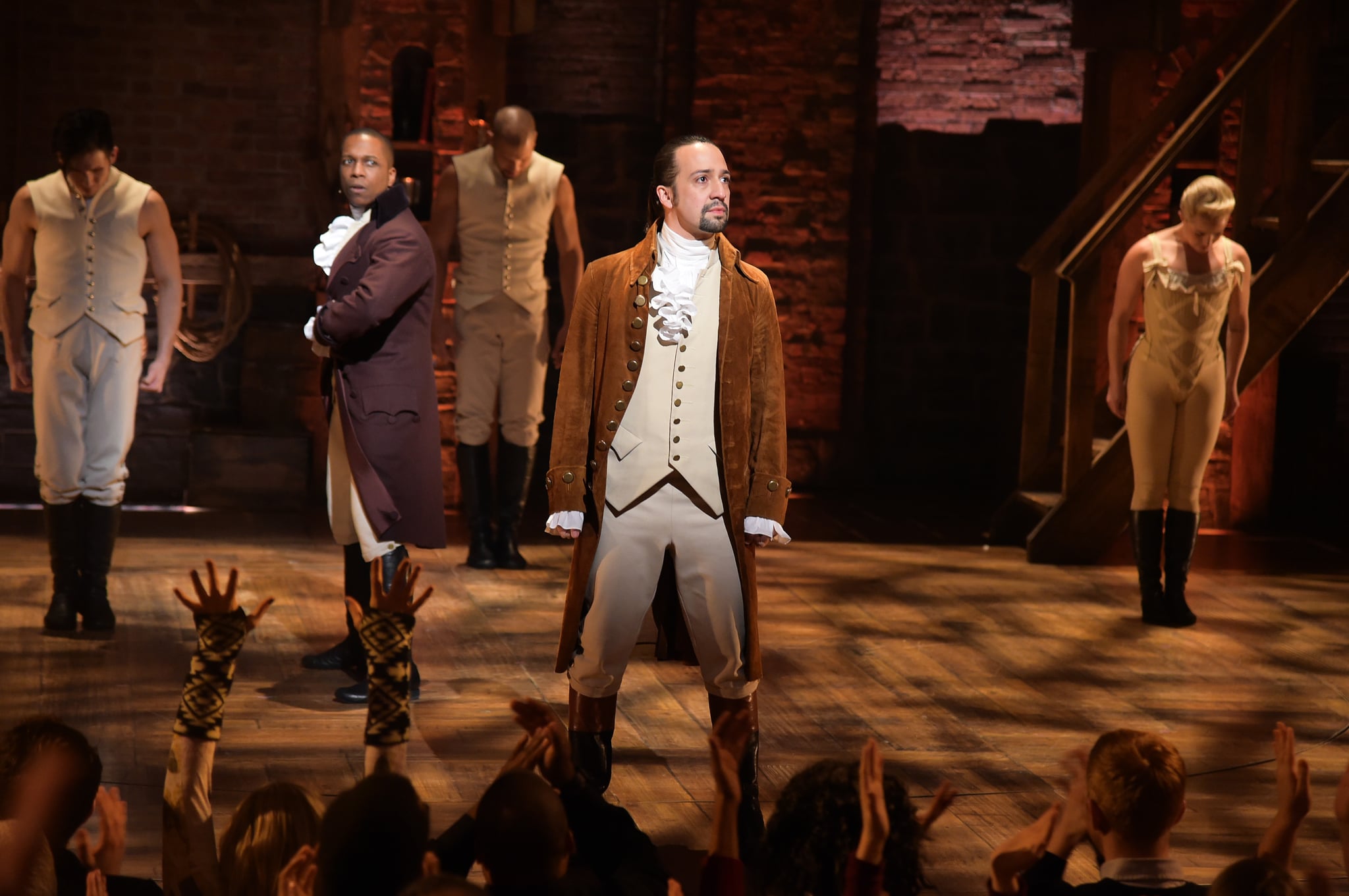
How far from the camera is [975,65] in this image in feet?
31.7

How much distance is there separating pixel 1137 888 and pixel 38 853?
1.50 meters

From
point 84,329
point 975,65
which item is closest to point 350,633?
point 84,329

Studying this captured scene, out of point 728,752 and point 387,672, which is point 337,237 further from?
point 728,752

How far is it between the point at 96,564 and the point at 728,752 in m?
3.49

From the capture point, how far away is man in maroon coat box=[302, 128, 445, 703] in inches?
190

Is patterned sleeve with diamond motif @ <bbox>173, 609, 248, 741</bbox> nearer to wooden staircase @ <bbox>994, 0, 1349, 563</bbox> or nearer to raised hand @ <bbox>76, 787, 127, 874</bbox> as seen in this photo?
raised hand @ <bbox>76, 787, 127, 874</bbox>

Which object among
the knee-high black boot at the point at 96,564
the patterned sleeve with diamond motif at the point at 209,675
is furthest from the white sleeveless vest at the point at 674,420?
the knee-high black boot at the point at 96,564

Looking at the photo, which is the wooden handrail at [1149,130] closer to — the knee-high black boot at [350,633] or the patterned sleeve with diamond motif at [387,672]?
the knee-high black boot at [350,633]

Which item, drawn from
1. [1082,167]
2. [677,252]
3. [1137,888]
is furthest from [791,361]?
[1137,888]

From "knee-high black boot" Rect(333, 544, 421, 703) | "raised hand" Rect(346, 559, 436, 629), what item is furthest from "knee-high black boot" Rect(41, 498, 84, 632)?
"raised hand" Rect(346, 559, 436, 629)

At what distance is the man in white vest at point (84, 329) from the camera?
18.1 feet

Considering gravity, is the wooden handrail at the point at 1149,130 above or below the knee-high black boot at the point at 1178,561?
above

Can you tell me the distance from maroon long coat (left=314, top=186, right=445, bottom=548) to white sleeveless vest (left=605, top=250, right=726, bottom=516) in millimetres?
1212

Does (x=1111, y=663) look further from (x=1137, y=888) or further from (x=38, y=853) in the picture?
(x=38, y=853)
